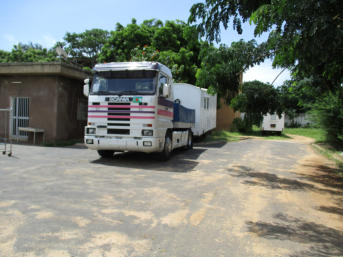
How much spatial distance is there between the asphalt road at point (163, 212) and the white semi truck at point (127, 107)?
88cm

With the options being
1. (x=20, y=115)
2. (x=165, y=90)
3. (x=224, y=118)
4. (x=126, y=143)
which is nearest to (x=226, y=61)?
(x=165, y=90)

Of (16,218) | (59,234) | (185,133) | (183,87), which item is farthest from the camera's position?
(183,87)

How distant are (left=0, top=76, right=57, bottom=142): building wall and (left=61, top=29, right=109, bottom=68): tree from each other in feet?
95.9

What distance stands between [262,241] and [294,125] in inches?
1779

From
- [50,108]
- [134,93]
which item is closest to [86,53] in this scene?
[50,108]

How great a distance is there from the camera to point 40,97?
14.8m

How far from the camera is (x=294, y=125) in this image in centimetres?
4550

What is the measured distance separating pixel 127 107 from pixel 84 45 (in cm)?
3752

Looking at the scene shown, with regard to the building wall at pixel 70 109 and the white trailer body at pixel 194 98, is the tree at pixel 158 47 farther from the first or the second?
the building wall at pixel 70 109

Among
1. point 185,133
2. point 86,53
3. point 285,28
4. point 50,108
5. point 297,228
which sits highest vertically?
point 86,53

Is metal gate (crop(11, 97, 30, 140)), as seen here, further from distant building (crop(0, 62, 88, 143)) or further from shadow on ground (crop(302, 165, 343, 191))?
shadow on ground (crop(302, 165, 343, 191))

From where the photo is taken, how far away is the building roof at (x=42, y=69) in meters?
14.1

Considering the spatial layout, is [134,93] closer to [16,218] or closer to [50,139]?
[16,218]

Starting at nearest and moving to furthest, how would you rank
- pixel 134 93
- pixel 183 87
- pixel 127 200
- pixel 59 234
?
pixel 59 234 → pixel 127 200 → pixel 134 93 → pixel 183 87
